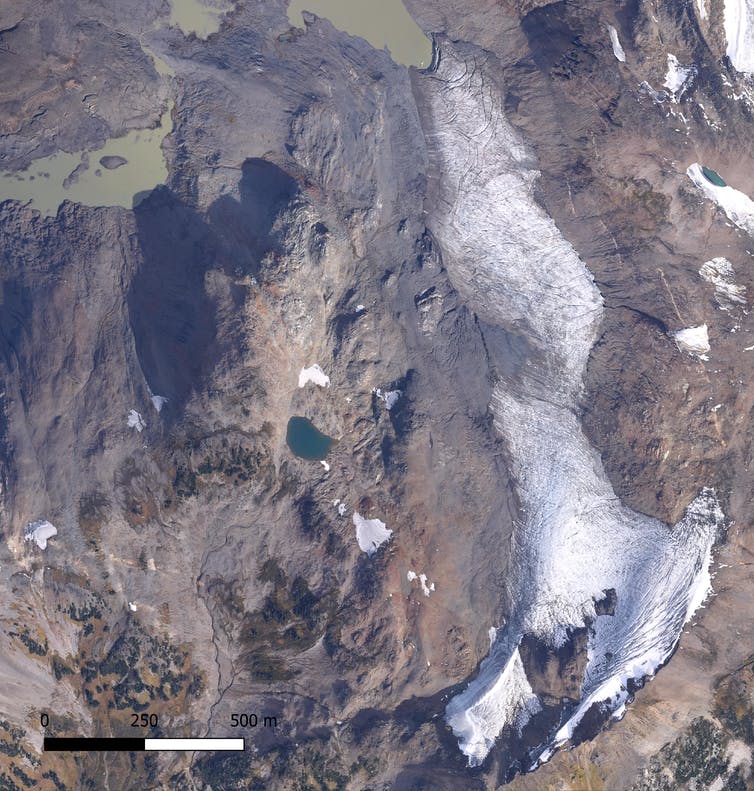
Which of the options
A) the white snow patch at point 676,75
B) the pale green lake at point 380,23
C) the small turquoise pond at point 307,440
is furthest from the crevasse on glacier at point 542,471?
the small turquoise pond at point 307,440

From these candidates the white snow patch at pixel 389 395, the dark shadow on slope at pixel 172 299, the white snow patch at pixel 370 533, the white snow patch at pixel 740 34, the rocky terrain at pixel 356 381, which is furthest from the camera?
the white snow patch at pixel 740 34

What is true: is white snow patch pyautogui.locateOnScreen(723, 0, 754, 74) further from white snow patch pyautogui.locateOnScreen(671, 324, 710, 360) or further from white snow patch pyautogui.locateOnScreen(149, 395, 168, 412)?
white snow patch pyautogui.locateOnScreen(149, 395, 168, 412)

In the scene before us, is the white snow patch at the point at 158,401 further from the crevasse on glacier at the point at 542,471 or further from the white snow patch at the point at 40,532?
the crevasse on glacier at the point at 542,471

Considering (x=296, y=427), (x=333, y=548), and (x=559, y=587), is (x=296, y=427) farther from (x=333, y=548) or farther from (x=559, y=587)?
(x=559, y=587)

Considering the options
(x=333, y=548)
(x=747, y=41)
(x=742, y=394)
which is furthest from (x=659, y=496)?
(x=747, y=41)

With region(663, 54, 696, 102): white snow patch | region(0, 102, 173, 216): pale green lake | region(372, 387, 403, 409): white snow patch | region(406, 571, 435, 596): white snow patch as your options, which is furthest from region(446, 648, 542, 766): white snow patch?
region(0, 102, 173, 216): pale green lake

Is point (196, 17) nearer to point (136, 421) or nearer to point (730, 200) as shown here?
point (136, 421)

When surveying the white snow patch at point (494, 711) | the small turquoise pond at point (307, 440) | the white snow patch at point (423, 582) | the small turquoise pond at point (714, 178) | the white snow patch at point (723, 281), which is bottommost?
the white snow patch at point (494, 711)
